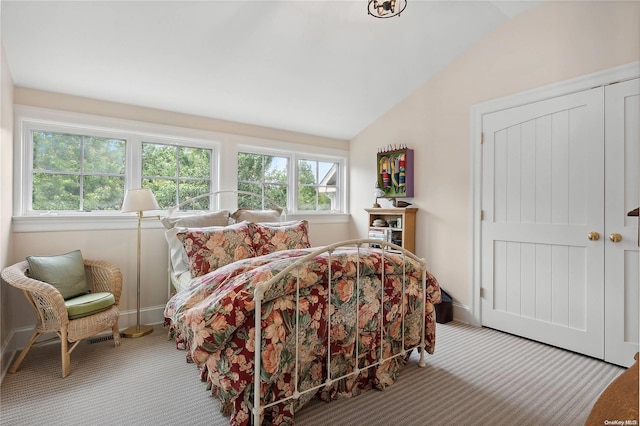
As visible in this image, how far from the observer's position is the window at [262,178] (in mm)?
3930

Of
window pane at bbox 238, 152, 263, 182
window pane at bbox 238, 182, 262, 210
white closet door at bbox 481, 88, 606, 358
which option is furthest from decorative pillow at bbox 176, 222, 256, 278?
white closet door at bbox 481, 88, 606, 358

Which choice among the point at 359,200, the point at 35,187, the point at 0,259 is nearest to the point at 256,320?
the point at 0,259

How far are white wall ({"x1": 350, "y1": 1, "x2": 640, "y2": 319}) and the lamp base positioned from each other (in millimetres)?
2751

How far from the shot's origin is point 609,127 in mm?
2514

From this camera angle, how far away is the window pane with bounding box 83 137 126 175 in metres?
3.05

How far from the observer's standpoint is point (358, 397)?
199 centimetres

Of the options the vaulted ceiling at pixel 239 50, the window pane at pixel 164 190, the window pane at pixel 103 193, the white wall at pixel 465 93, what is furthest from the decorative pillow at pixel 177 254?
the white wall at pixel 465 93

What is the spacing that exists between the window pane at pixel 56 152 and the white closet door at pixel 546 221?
381 centimetres

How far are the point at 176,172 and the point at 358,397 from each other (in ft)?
8.99

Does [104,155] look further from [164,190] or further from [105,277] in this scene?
[105,277]

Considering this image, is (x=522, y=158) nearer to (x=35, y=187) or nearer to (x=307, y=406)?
(x=307, y=406)

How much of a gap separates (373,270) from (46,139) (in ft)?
9.82

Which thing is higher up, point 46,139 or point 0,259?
point 46,139

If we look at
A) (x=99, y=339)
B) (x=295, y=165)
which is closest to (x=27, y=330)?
(x=99, y=339)
